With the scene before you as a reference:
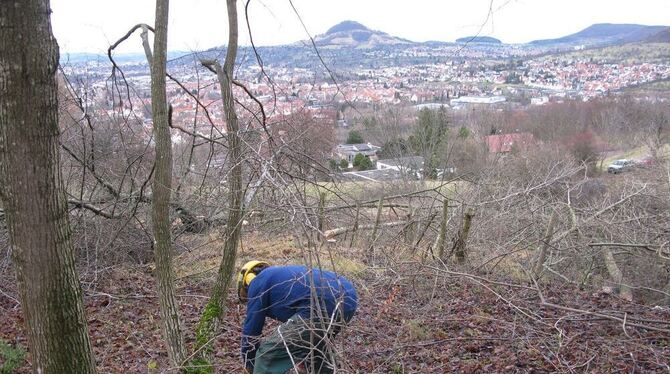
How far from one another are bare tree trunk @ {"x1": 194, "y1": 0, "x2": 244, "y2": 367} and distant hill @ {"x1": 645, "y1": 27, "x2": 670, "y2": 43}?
66.1 m

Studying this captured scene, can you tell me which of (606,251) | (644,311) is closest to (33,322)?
(644,311)

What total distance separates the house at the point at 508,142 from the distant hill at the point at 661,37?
44.2 metres

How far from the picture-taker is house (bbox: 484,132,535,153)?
2359 cm

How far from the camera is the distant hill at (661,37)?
2352 inches

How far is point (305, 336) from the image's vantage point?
3625 mm

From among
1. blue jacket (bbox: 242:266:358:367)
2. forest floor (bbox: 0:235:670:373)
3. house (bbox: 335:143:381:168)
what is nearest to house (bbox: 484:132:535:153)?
house (bbox: 335:143:381:168)

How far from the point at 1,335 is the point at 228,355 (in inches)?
97.0

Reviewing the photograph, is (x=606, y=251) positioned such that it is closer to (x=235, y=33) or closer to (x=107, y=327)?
(x=235, y=33)

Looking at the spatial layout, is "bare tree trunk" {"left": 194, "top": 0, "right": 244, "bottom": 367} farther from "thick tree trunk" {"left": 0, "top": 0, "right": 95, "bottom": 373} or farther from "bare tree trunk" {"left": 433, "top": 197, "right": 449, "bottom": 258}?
"bare tree trunk" {"left": 433, "top": 197, "right": 449, "bottom": 258}

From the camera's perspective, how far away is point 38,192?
108 inches

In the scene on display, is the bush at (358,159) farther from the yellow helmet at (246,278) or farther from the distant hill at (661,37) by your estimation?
the distant hill at (661,37)

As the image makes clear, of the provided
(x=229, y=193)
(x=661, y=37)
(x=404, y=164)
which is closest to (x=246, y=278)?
(x=229, y=193)

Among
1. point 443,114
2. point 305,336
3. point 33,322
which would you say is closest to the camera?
point 33,322

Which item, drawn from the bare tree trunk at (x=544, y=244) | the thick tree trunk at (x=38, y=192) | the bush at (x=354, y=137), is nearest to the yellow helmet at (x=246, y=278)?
the thick tree trunk at (x=38, y=192)
